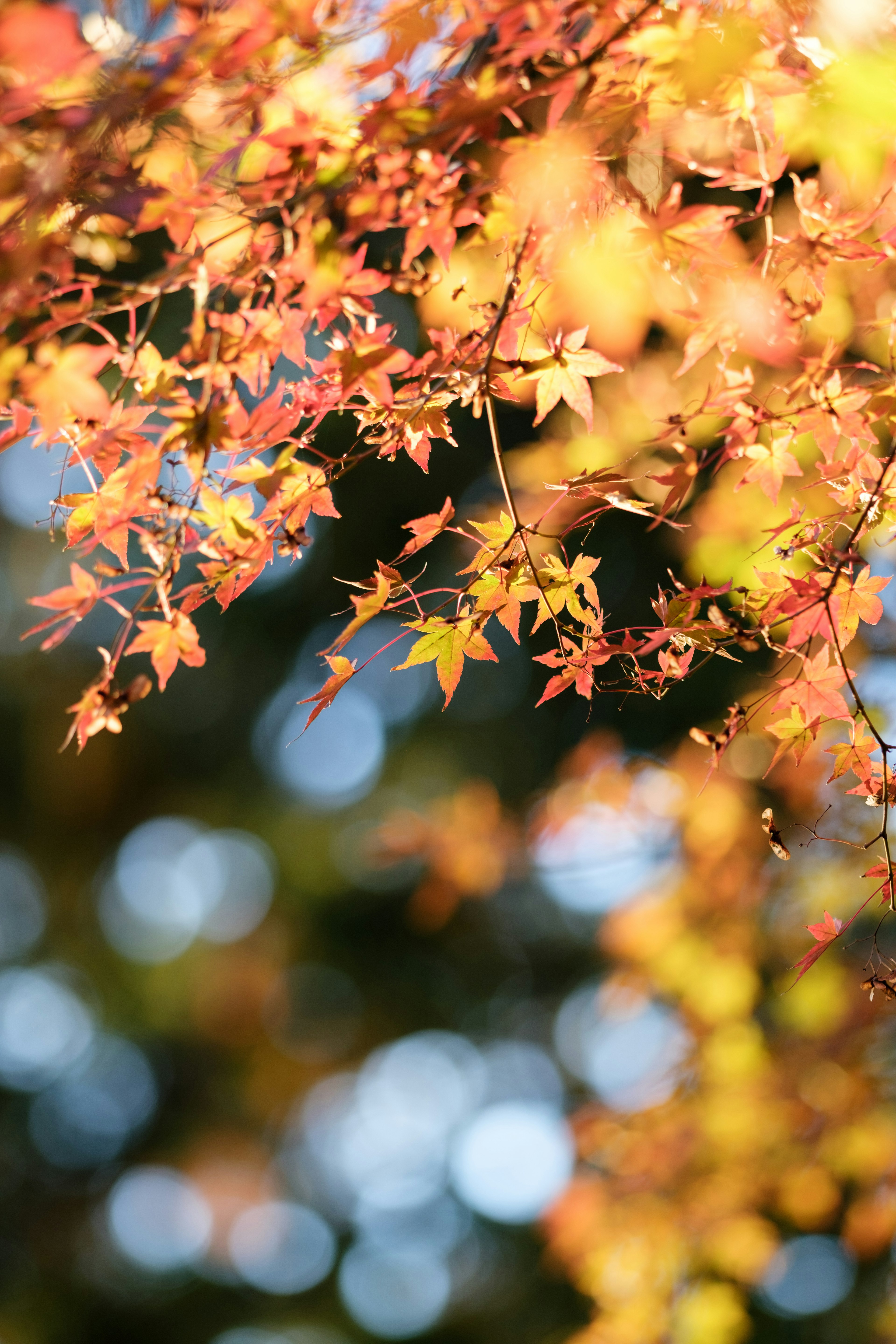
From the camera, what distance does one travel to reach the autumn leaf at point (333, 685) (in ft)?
3.63

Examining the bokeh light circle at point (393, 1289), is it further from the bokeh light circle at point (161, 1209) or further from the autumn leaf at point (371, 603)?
the autumn leaf at point (371, 603)

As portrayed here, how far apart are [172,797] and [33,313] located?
24.5ft

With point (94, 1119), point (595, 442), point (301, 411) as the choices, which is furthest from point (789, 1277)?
point (301, 411)

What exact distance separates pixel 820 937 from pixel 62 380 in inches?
43.5

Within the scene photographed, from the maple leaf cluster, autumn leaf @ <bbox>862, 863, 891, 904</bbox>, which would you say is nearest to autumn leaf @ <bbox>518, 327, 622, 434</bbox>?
the maple leaf cluster

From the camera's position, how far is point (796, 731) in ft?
3.66

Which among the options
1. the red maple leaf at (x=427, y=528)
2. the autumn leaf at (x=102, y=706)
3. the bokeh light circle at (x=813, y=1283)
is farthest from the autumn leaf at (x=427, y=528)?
the bokeh light circle at (x=813, y=1283)

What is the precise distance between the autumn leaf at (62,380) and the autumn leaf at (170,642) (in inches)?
12.3

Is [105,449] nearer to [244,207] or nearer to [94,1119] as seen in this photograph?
[244,207]

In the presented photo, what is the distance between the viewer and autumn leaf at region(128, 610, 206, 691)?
1.12m

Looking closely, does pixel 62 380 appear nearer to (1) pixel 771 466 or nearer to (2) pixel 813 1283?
(1) pixel 771 466

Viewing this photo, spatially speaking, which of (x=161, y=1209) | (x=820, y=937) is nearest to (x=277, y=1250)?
(x=161, y=1209)

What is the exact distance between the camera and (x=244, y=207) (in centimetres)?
98

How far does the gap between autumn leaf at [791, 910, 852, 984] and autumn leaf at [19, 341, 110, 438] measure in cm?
99
